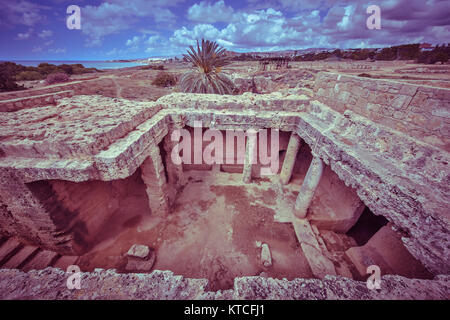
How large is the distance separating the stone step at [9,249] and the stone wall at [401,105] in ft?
32.4

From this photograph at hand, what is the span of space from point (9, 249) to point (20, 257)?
15.3 inches

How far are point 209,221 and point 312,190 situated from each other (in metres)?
3.75

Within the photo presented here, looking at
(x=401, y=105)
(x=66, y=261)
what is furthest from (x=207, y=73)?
(x=66, y=261)

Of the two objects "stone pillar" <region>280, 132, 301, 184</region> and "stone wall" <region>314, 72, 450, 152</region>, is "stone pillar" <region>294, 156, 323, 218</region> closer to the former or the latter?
"stone pillar" <region>280, 132, 301, 184</region>

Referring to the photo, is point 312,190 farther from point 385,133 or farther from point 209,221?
point 209,221

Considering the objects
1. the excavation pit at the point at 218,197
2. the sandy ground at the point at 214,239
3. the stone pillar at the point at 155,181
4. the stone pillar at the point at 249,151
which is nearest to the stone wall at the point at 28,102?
the excavation pit at the point at 218,197

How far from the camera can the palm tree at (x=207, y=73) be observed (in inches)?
380

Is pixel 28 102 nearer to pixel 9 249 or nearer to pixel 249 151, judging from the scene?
pixel 9 249

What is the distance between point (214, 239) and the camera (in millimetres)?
5211

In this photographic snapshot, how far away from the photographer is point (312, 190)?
18.1ft

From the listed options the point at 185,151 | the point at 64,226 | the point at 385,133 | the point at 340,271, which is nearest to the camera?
the point at 385,133

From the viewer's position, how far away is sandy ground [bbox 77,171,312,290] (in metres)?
4.53

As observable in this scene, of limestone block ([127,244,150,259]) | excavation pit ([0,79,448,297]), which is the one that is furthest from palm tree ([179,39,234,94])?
limestone block ([127,244,150,259])
